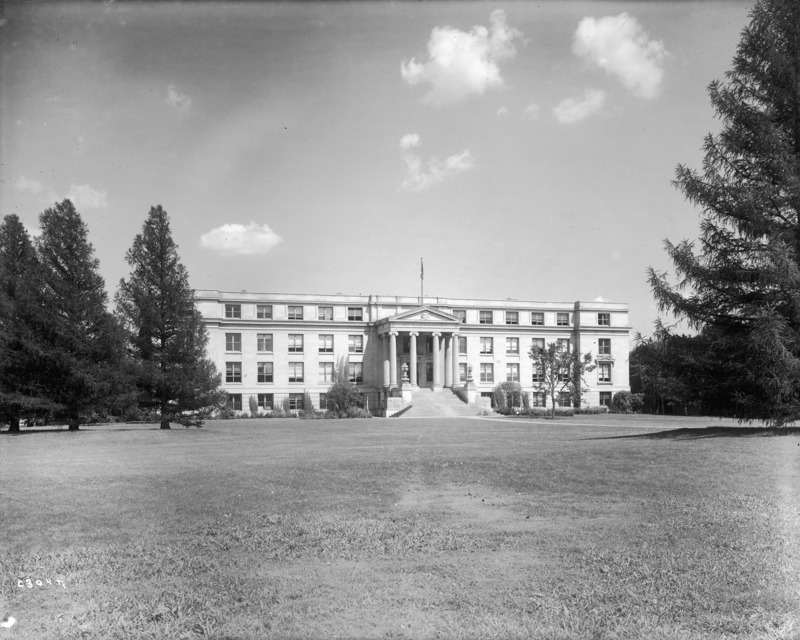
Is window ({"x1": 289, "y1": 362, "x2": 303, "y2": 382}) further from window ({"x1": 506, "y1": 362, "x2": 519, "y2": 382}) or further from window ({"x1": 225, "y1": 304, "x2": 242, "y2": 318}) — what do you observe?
window ({"x1": 506, "y1": 362, "x2": 519, "y2": 382})

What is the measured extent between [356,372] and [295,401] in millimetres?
7265

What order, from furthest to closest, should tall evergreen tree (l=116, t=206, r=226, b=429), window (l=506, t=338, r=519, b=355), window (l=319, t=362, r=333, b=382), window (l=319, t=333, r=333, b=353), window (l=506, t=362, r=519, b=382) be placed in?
1. window (l=506, t=338, r=519, b=355)
2. window (l=506, t=362, r=519, b=382)
3. window (l=319, t=333, r=333, b=353)
4. window (l=319, t=362, r=333, b=382)
5. tall evergreen tree (l=116, t=206, r=226, b=429)

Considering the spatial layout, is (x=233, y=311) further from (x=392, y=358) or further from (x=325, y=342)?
(x=392, y=358)

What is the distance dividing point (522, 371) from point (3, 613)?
2844 inches

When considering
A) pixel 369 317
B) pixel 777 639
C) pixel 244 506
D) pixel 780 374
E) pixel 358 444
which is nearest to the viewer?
pixel 777 639

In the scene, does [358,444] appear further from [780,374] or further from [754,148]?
[754,148]

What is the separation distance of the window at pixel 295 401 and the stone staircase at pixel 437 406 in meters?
12.7

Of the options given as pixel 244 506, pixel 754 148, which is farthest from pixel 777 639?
pixel 754 148

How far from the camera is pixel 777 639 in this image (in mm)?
5910

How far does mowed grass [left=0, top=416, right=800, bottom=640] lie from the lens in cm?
611

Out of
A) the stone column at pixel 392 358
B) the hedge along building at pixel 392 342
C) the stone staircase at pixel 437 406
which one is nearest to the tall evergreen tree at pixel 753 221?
the stone staircase at pixel 437 406

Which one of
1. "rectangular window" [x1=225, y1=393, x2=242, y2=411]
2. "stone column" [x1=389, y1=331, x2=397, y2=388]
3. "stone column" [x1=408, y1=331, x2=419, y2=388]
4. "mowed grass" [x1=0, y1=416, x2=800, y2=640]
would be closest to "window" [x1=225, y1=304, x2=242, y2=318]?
"rectangular window" [x1=225, y1=393, x2=242, y2=411]

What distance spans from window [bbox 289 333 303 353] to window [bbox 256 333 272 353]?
2.18 metres

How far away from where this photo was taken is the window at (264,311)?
7014 centimetres
